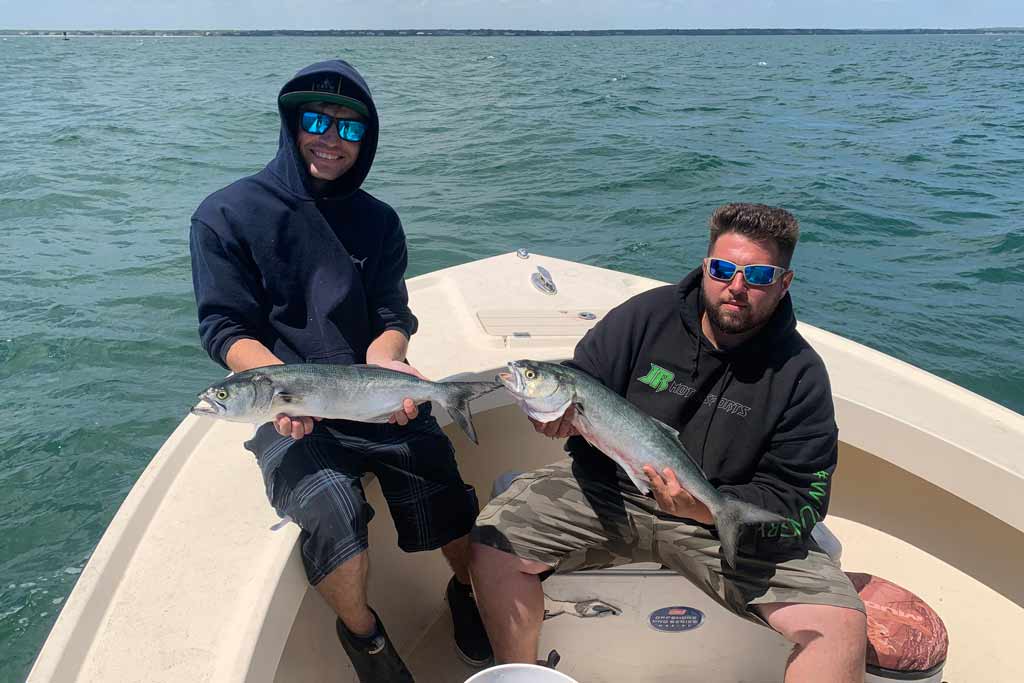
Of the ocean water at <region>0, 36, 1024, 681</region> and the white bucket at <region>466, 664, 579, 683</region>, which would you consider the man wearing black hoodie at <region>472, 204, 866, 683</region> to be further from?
the ocean water at <region>0, 36, 1024, 681</region>

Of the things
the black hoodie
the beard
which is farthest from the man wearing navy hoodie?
the beard

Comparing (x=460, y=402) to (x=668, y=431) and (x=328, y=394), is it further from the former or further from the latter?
(x=668, y=431)

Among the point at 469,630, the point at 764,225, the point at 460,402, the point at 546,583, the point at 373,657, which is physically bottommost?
the point at 469,630

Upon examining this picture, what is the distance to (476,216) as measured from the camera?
12141 millimetres

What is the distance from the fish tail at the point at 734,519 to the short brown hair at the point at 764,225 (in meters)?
0.90

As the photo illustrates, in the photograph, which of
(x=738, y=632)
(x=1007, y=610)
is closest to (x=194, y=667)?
(x=738, y=632)

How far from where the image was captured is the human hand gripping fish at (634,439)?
2336 millimetres

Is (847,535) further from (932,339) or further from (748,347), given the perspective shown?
(932,339)

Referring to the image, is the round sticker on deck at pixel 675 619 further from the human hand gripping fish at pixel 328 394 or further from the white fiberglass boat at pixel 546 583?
the human hand gripping fish at pixel 328 394

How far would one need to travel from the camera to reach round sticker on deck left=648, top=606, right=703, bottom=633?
2.66 metres

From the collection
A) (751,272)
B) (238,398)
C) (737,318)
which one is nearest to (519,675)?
(238,398)

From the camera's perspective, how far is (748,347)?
107 inches

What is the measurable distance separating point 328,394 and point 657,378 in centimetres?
123

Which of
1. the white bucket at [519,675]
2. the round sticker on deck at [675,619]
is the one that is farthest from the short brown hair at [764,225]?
the white bucket at [519,675]
